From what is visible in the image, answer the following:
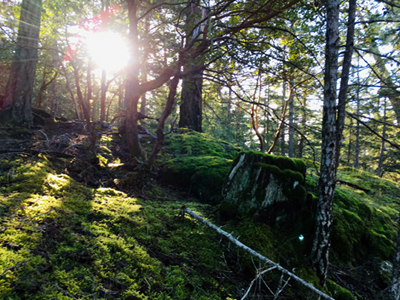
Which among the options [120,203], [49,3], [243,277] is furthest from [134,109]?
[49,3]

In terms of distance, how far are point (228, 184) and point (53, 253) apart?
3030 mm

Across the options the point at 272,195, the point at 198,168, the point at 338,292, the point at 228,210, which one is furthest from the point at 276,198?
the point at 198,168

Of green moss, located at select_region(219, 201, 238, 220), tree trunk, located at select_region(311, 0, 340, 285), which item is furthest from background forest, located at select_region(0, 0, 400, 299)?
green moss, located at select_region(219, 201, 238, 220)

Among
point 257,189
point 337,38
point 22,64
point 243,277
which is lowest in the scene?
point 243,277

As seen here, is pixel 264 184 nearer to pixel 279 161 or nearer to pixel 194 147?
pixel 279 161

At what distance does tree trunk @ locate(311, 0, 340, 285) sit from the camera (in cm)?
324

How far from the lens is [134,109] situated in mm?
5387

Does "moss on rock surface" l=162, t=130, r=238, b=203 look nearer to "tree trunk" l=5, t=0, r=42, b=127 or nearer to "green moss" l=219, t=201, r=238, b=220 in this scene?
"green moss" l=219, t=201, r=238, b=220

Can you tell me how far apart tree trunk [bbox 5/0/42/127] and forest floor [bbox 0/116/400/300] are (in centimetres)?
165

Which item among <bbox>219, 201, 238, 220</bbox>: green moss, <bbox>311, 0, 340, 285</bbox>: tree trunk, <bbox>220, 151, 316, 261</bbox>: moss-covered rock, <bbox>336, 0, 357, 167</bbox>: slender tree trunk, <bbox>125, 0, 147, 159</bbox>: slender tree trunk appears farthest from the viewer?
<bbox>125, 0, 147, 159</bbox>: slender tree trunk

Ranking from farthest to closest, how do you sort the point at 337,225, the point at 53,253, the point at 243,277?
the point at 337,225
the point at 243,277
the point at 53,253

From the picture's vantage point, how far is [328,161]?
325 cm

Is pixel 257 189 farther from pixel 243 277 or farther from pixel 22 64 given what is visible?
pixel 22 64

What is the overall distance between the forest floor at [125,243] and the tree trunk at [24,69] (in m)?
1.65
